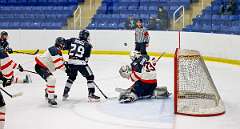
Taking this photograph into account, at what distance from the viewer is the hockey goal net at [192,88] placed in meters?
6.51

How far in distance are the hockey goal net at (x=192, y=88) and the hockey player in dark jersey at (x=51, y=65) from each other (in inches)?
65.1

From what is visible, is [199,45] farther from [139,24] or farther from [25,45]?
[25,45]

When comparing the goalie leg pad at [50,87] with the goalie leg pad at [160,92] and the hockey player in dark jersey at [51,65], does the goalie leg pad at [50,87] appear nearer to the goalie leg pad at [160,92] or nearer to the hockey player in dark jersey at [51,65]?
the hockey player in dark jersey at [51,65]

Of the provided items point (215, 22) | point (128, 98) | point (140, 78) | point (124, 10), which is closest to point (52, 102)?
point (128, 98)

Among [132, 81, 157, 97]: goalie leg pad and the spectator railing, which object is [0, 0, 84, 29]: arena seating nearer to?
the spectator railing

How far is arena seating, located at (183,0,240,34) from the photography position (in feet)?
39.5

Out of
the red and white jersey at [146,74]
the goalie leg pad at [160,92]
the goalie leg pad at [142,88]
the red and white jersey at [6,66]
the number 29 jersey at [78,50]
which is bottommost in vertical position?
the goalie leg pad at [160,92]

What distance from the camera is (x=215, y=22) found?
502 inches

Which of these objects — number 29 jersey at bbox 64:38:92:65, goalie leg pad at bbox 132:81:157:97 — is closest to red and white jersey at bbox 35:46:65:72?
number 29 jersey at bbox 64:38:92:65

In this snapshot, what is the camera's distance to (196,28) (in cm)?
1306

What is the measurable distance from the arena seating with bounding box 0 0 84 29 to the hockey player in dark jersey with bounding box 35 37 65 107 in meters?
8.29

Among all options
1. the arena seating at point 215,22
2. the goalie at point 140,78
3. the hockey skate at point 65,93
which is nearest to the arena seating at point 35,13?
the arena seating at point 215,22

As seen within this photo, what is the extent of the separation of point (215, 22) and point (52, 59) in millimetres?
6685

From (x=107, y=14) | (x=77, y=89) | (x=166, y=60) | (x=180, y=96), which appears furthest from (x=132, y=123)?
(x=107, y=14)
